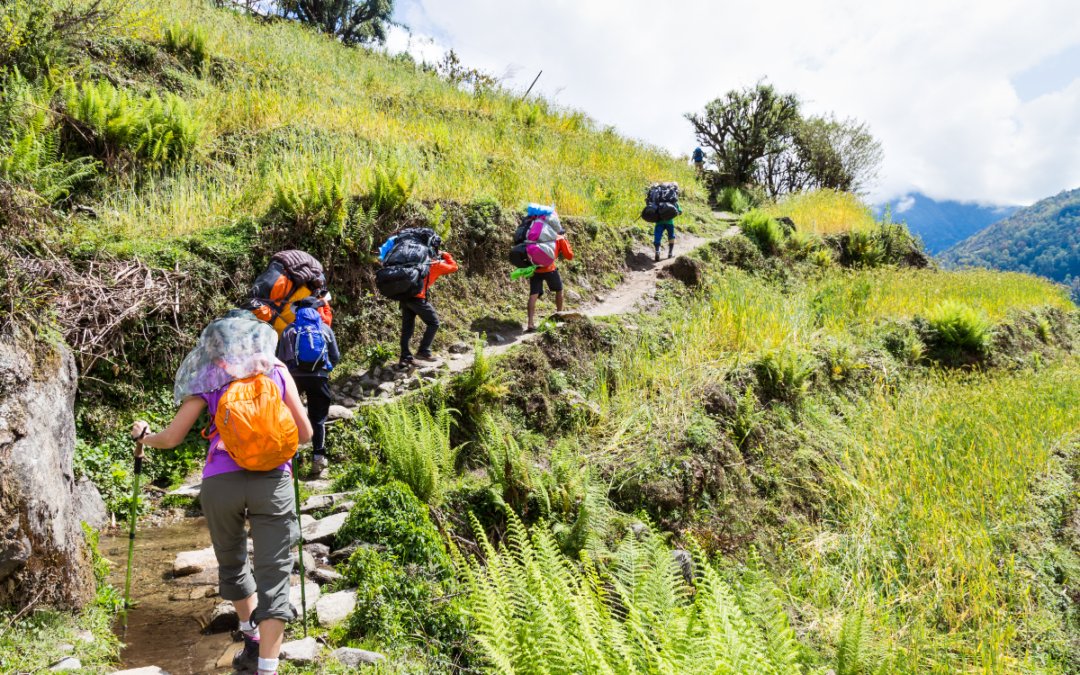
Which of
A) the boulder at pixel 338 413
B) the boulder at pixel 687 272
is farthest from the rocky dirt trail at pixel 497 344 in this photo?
the boulder at pixel 687 272

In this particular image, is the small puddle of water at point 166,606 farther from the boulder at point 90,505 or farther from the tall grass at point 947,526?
the tall grass at point 947,526

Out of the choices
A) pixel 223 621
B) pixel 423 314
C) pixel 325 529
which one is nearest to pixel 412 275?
pixel 423 314

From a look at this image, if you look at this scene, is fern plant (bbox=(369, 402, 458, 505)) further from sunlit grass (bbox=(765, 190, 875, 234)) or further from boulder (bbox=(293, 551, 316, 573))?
sunlit grass (bbox=(765, 190, 875, 234))

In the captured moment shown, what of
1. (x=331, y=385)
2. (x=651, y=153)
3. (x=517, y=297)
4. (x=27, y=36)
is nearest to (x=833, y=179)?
(x=651, y=153)

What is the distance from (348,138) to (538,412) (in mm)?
6516

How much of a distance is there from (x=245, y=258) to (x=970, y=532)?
26.3ft

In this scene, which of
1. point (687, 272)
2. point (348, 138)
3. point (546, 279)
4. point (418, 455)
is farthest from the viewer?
point (687, 272)

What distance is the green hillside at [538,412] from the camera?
10.5ft

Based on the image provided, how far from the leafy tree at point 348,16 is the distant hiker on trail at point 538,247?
16200 millimetres

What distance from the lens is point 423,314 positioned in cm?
642

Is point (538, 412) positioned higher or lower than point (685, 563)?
higher

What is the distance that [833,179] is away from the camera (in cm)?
1998

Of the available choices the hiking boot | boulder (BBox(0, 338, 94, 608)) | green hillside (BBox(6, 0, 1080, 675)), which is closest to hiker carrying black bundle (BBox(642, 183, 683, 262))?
green hillside (BBox(6, 0, 1080, 675))

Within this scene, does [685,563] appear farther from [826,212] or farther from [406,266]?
[826,212]
